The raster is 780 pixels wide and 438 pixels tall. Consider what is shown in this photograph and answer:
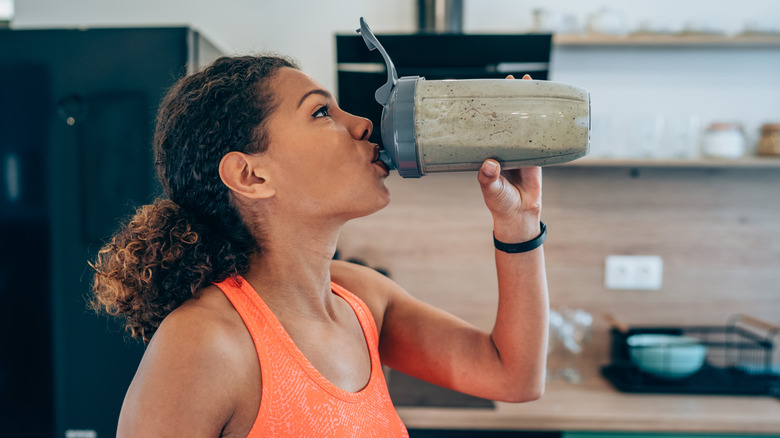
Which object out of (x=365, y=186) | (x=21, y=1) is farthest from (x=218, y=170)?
(x=21, y=1)

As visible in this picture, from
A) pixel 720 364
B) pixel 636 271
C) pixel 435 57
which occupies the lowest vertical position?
pixel 720 364

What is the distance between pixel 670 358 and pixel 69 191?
182cm

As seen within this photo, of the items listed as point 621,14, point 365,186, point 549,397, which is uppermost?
point 621,14

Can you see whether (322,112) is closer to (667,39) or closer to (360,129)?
(360,129)

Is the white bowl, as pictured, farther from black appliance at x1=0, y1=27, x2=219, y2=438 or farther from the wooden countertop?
black appliance at x1=0, y1=27, x2=219, y2=438

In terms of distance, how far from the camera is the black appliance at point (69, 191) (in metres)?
1.53

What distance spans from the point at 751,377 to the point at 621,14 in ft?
4.14

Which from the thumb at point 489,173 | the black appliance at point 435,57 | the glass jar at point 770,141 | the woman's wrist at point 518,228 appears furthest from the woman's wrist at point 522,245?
the glass jar at point 770,141

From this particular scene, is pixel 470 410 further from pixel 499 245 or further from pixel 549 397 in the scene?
pixel 499 245

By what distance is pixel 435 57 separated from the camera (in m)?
1.71

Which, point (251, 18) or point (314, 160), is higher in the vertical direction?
point (251, 18)

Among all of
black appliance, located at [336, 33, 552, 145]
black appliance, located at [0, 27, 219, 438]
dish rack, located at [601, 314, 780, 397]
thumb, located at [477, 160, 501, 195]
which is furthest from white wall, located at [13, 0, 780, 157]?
thumb, located at [477, 160, 501, 195]

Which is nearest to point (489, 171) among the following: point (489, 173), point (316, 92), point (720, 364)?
point (489, 173)

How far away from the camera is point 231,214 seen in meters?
0.88
